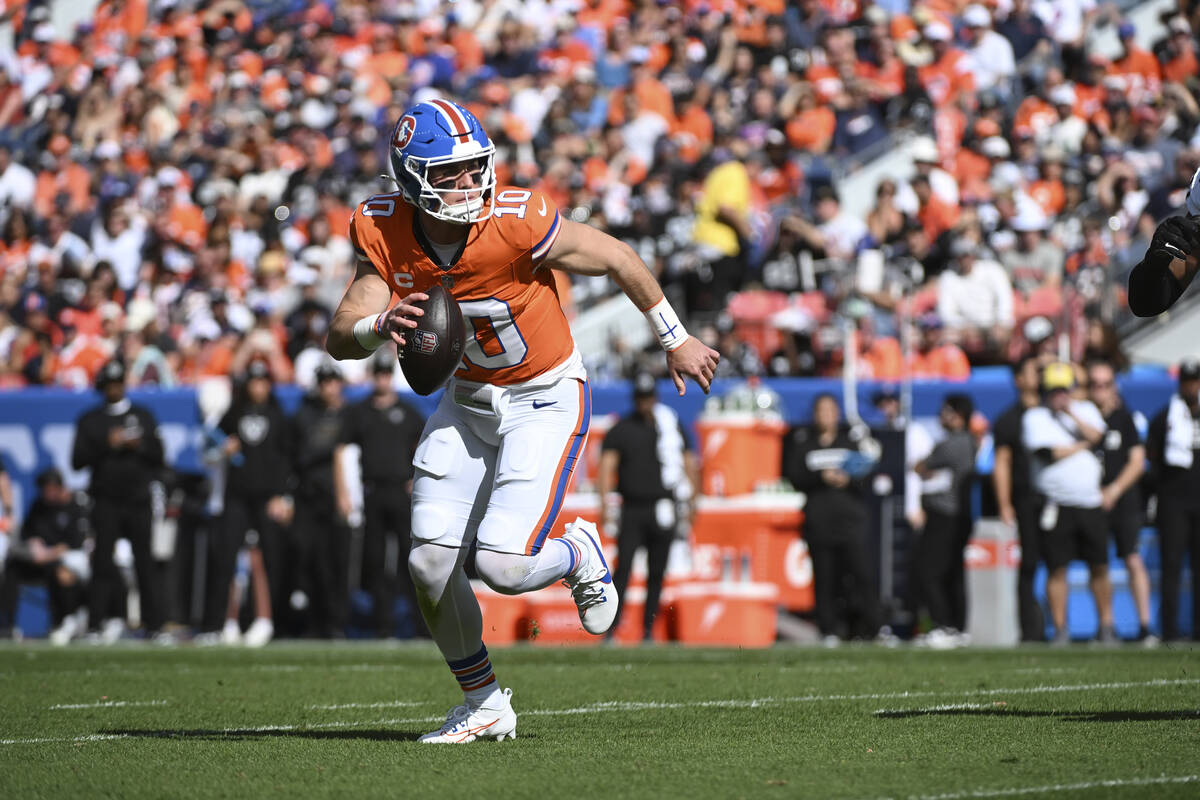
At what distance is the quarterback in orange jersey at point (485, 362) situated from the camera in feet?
19.4

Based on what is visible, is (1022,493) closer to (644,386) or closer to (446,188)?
(644,386)

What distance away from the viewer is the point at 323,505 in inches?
555

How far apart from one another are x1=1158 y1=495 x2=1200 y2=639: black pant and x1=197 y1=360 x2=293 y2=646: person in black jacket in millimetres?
6452

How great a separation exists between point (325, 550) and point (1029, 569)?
5.30 meters

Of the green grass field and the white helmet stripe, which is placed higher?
the white helmet stripe

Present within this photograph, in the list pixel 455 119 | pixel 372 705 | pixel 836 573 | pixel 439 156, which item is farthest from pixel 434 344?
pixel 836 573

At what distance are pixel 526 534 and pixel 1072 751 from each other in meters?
1.84

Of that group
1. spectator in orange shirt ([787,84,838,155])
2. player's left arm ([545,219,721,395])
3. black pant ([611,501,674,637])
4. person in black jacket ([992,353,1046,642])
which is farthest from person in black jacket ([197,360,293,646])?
player's left arm ([545,219,721,395])

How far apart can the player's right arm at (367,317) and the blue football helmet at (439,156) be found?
31 centimetres

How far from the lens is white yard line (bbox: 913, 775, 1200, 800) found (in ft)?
15.0

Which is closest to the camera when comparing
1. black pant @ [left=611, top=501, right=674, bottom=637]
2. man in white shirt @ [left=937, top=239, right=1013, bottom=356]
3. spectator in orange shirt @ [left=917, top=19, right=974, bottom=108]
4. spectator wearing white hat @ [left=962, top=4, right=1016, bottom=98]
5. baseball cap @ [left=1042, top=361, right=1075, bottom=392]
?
baseball cap @ [left=1042, top=361, right=1075, bottom=392]

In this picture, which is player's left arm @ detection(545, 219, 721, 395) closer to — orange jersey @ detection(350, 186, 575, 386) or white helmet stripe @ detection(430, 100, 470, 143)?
orange jersey @ detection(350, 186, 575, 386)

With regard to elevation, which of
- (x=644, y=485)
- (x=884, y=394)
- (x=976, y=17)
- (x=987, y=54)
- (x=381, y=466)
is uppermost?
(x=976, y=17)

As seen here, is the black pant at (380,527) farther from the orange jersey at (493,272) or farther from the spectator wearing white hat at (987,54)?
the spectator wearing white hat at (987,54)
